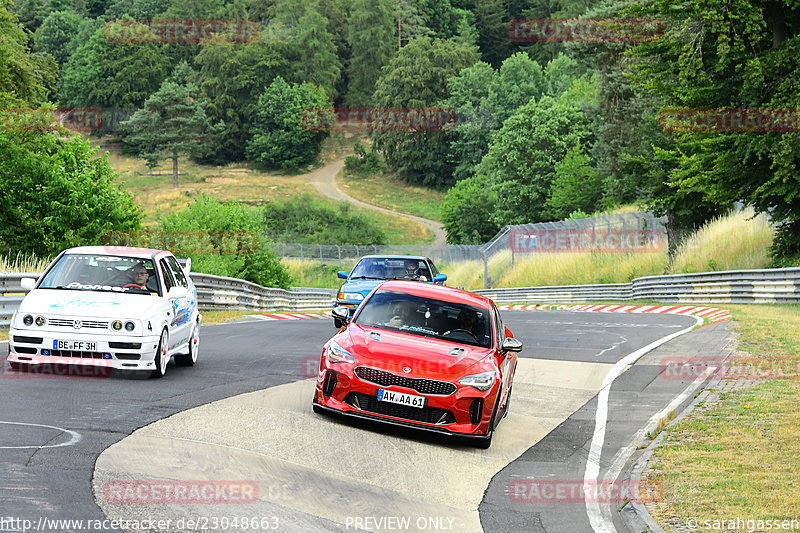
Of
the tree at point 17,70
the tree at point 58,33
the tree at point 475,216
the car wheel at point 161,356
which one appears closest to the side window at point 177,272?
the car wheel at point 161,356

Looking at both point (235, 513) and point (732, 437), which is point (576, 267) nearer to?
point (732, 437)

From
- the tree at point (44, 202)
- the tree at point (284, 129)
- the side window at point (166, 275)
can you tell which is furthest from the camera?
the tree at point (284, 129)

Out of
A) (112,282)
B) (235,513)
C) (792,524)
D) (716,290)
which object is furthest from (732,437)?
(716,290)

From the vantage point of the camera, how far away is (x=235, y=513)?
633 cm

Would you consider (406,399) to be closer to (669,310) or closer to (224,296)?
(224,296)

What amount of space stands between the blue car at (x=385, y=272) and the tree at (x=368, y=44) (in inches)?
5147

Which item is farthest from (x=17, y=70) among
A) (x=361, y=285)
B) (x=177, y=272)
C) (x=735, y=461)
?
(x=735, y=461)

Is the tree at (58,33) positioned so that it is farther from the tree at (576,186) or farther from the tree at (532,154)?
the tree at (576,186)

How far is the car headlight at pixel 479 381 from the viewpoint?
30.9 feet

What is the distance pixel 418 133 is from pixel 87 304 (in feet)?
385

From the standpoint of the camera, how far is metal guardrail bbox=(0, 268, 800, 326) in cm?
2730

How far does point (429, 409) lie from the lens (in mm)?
9344

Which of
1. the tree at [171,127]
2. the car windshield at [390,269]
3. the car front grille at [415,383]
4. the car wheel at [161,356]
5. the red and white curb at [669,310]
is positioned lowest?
the tree at [171,127]

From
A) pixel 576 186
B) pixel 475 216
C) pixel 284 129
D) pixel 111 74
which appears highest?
pixel 111 74
